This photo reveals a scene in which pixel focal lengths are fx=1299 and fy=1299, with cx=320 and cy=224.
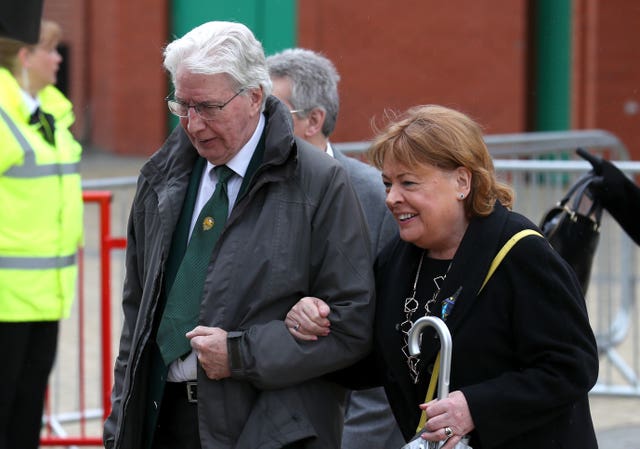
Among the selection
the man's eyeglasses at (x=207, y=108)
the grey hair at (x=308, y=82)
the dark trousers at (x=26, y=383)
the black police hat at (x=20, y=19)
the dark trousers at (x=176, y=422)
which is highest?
the black police hat at (x=20, y=19)

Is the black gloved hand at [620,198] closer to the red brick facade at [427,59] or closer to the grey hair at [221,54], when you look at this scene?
the grey hair at [221,54]

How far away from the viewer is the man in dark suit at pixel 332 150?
4570mm

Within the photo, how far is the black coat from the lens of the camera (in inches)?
128

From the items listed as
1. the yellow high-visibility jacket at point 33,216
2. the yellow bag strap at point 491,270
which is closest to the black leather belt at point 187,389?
the yellow bag strap at point 491,270

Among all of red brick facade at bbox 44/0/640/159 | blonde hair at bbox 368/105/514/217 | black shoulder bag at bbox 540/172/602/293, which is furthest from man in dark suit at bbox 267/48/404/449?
red brick facade at bbox 44/0/640/159

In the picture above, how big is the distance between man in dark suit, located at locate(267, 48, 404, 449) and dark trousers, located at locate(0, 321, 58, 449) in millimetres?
1772

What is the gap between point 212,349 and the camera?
137 inches

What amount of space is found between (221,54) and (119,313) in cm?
611

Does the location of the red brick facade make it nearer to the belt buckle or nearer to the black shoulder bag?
the black shoulder bag

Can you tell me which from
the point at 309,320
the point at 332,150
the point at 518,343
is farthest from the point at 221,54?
the point at 332,150

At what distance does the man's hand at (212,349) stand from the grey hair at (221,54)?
67 centimetres

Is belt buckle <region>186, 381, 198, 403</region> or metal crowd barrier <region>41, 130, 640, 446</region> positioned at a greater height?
belt buckle <region>186, 381, 198, 403</region>

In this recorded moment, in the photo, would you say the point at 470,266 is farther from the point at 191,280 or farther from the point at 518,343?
the point at 191,280

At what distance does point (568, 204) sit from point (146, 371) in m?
1.68
